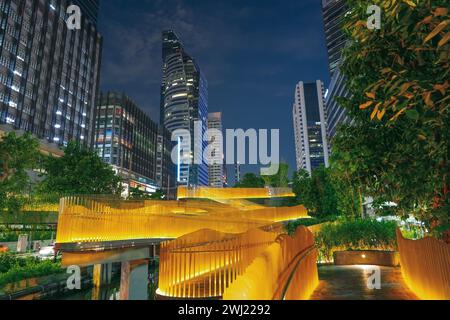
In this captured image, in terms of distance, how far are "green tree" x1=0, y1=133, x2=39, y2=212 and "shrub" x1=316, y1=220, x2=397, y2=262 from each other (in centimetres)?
1743

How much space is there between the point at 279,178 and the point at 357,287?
41.1 m

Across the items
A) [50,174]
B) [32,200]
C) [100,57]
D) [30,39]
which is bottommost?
[32,200]

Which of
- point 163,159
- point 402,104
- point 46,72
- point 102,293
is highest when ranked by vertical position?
point 46,72

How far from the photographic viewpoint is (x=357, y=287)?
9.11 metres

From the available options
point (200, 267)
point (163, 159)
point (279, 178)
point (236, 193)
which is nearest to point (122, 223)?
point (200, 267)

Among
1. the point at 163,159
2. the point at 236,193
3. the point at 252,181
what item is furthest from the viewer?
the point at 163,159

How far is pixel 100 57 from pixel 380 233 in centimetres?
9942

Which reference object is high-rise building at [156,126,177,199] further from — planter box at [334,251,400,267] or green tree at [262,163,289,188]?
planter box at [334,251,400,267]

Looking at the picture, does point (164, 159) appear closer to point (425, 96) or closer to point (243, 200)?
point (243, 200)

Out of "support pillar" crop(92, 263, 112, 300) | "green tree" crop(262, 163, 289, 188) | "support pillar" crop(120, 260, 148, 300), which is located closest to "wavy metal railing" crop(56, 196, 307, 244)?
"support pillar" crop(120, 260, 148, 300)

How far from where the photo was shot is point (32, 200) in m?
28.4

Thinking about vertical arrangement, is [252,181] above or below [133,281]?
above

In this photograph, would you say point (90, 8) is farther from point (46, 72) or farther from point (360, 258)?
point (360, 258)
